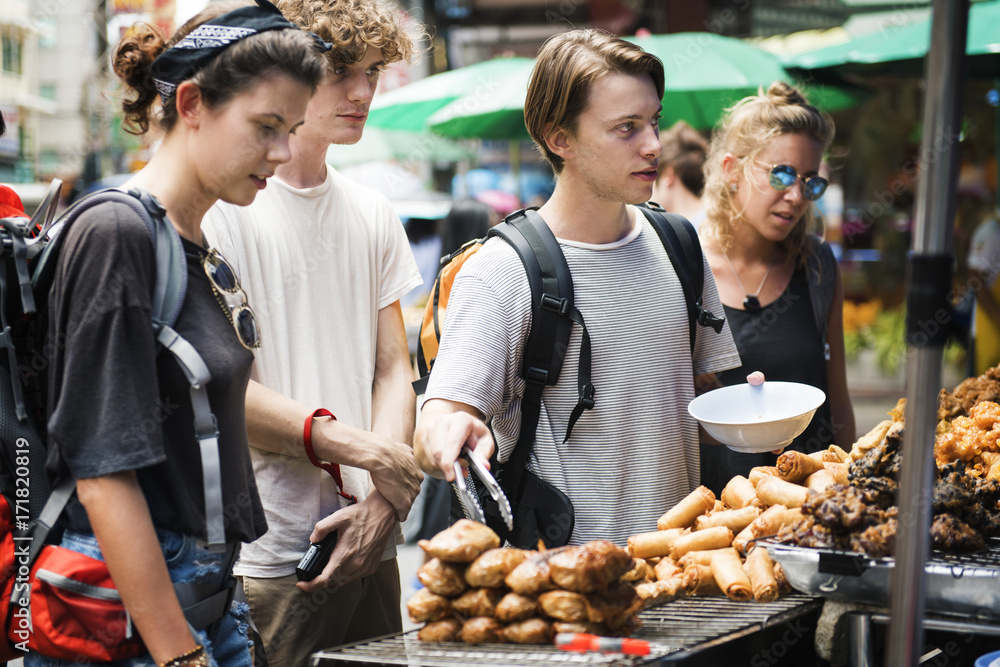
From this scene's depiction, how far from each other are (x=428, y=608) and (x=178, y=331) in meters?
0.74

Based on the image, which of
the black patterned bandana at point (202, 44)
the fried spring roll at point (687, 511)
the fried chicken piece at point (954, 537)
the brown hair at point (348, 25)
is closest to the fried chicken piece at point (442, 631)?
the fried spring roll at point (687, 511)

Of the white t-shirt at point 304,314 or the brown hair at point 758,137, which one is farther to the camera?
the brown hair at point 758,137

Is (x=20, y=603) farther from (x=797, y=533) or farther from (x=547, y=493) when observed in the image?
(x=797, y=533)

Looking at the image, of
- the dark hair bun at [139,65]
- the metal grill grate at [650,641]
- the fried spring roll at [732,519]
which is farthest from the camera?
the fried spring roll at [732,519]

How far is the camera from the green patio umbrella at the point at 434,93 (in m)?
7.67

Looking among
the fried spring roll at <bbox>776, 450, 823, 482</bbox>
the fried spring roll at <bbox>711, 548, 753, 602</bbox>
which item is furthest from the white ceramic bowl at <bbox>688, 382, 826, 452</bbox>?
the fried spring roll at <bbox>711, 548, 753, 602</bbox>

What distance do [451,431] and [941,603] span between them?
1089 millimetres

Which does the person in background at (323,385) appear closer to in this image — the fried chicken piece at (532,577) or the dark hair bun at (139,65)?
the dark hair bun at (139,65)

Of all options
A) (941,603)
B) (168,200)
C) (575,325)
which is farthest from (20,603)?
(941,603)

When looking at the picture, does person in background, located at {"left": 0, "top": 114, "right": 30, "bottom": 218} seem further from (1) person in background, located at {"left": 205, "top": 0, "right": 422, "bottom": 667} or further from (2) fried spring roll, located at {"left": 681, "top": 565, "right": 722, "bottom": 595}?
(2) fried spring roll, located at {"left": 681, "top": 565, "right": 722, "bottom": 595}

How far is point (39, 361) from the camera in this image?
183cm

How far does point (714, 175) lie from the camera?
158 inches

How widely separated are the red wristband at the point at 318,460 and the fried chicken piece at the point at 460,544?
31.9 inches

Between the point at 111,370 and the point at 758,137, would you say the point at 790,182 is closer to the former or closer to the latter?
the point at 758,137
